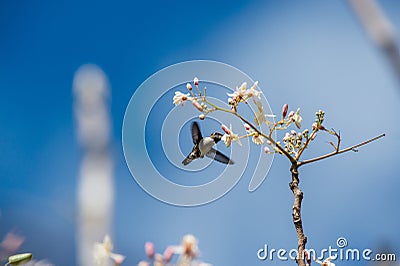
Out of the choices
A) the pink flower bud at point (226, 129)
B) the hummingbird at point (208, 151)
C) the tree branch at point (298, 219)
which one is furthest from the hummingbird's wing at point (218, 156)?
the tree branch at point (298, 219)

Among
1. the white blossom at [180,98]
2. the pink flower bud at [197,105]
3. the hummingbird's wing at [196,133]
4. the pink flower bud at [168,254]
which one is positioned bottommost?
the pink flower bud at [168,254]

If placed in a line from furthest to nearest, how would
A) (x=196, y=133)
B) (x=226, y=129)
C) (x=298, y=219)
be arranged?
(x=196, y=133)
(x=226, y=129)
(x=298, y=219)

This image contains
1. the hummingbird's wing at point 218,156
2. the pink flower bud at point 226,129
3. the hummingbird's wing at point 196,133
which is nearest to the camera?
the pink flower bud at point 226,129

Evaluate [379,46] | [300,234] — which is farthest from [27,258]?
[379,46]

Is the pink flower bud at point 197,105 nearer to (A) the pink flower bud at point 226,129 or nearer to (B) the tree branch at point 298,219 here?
(A) the pink flower bud at point 226,129

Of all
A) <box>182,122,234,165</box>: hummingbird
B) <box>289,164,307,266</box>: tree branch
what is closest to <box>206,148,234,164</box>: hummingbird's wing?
<box>182,122,234,165</box>: hummingbird

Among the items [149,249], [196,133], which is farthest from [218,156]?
[149,249]

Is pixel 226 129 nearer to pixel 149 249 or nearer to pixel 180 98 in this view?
pixel 180 98

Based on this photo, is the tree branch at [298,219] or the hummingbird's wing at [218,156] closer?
the tree branch at [298,219]

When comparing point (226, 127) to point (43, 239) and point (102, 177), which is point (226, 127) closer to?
point (102, 177)
